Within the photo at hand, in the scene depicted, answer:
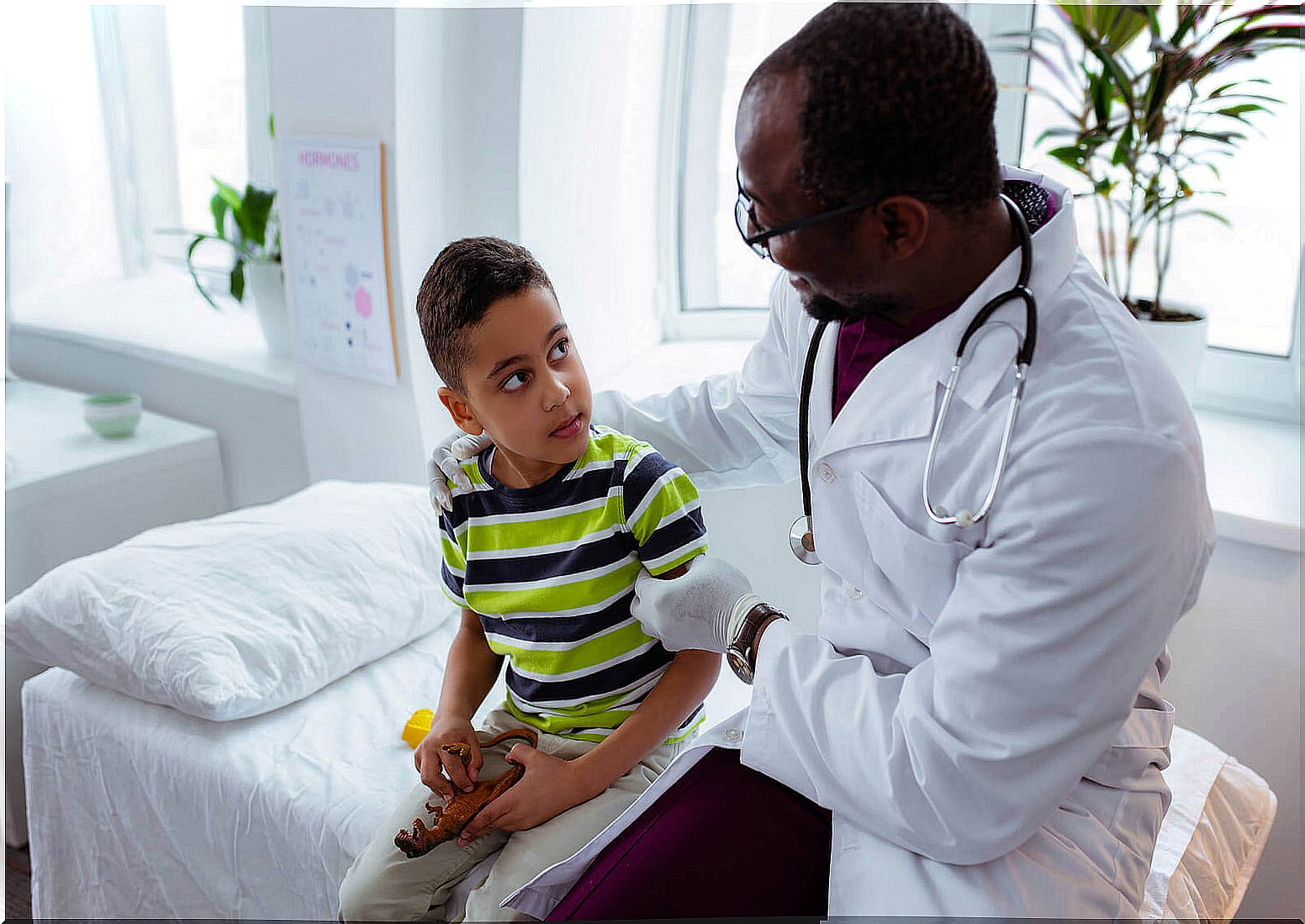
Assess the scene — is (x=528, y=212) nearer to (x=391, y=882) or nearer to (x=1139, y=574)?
(x=391, y=882)

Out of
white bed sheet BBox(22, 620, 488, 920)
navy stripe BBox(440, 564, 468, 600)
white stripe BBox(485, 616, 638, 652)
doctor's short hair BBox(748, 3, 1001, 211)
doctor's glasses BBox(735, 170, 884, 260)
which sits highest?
doctor's short hair BBox(748, 3, 1001, 211)

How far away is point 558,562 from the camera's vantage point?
1204mm

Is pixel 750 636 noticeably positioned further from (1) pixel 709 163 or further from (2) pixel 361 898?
(1) pixel 709 163

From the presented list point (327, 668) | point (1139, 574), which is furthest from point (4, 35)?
point (1139, 574)

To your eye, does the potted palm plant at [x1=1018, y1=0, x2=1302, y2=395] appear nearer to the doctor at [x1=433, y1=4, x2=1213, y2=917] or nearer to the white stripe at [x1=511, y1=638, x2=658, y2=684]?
the doctor at [x1=433, y1=4, x2=1213, y2=917]

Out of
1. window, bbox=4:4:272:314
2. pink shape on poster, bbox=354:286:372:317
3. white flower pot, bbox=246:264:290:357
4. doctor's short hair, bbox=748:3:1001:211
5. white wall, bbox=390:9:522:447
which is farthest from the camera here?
window, bbox=4:4:272:314

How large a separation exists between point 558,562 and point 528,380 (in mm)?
214

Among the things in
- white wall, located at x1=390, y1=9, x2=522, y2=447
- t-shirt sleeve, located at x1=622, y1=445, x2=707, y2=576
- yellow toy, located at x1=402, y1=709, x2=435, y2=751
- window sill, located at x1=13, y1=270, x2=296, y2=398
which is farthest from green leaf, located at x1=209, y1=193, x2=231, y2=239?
t-shirt sleeve, located at x1=622, y1=445, x2=707, y2=576

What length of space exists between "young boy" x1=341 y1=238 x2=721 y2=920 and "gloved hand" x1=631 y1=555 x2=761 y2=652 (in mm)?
58

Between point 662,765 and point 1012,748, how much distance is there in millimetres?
502

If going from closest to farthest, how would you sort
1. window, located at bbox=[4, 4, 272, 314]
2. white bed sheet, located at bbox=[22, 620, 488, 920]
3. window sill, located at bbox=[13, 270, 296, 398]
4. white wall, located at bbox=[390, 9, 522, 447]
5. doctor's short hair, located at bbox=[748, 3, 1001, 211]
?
doctor's short hair, located at bbox=[748, 3, 1001, 211] → white bed sheet, located at bbox=[22, 620, 488, 920] → white wall, located at bbox=[390, 9, 522, 447] → window sill, located at bbox=[13, 270, 296, 398] → window, located at bbox=[4, 4, 272, 314]

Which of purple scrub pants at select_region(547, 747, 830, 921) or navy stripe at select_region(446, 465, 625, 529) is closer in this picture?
purple scrub pants at select_region(547, 747, 830, 921)

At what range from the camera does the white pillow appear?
147 cm

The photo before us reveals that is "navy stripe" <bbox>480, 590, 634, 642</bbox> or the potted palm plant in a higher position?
the potted palm plant
